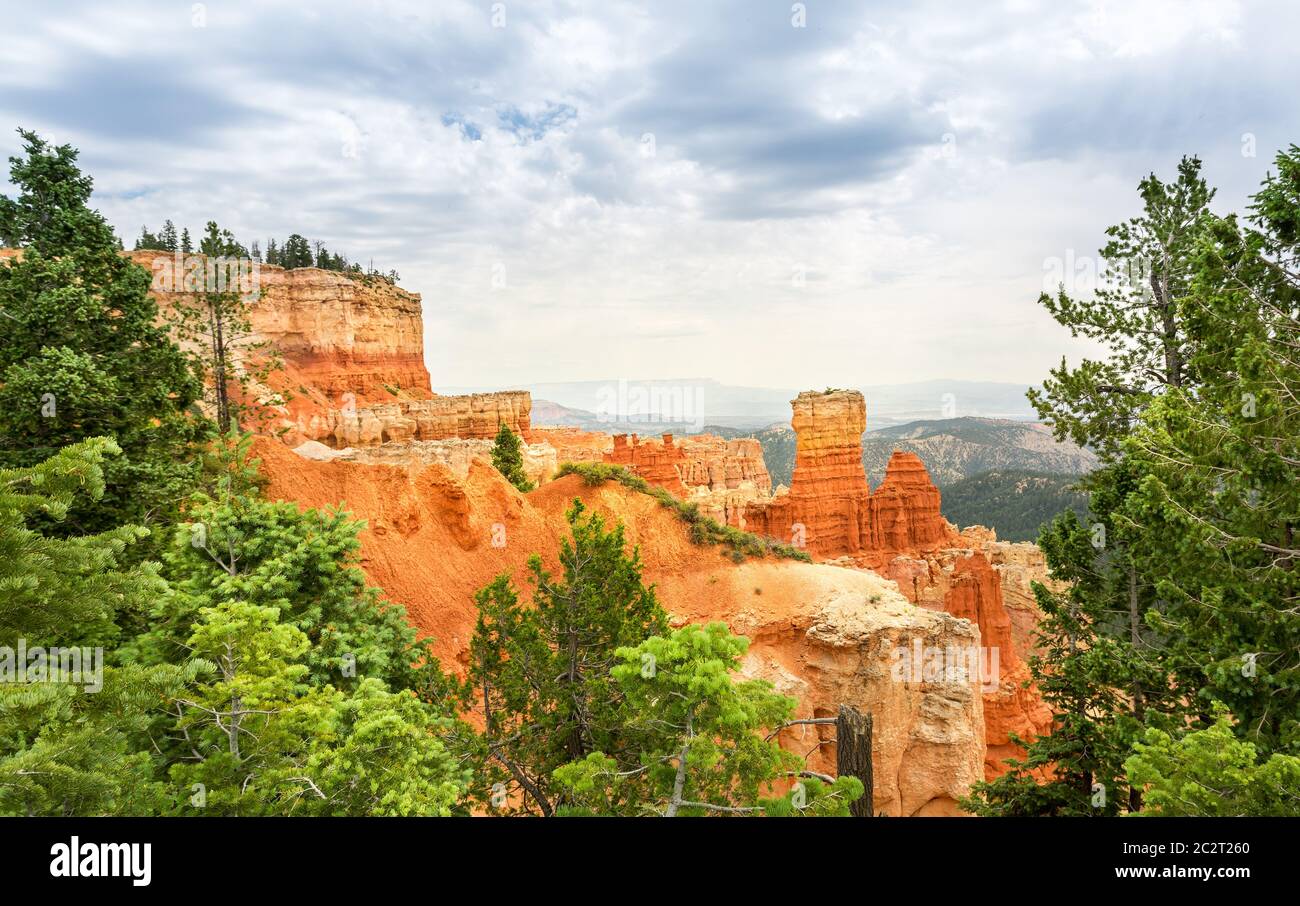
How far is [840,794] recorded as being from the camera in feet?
22.9

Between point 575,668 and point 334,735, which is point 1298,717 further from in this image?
point 334,735

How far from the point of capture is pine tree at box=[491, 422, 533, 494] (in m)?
37.6

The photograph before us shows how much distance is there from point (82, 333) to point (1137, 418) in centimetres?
2284

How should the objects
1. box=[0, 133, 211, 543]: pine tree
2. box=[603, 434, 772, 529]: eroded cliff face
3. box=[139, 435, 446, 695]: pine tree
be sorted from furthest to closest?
box=[603, 434, 772, 529]: eroded cliff face → box=[0, 133, 211, 543]: pine tree → box=[139, 435, 446, 695]: pine tree

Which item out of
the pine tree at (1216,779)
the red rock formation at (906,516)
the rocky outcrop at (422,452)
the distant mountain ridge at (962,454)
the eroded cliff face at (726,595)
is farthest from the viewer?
the distant mountain ridge at (962,454)

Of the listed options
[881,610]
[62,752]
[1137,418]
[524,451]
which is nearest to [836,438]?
[524,451]

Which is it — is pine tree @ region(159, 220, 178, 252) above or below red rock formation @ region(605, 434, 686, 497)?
above

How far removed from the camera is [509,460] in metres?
39.9

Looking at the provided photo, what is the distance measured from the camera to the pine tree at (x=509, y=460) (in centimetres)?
3762

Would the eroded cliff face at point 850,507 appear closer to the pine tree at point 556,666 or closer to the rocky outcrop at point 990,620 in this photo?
the rocky outcrop at point 990,620

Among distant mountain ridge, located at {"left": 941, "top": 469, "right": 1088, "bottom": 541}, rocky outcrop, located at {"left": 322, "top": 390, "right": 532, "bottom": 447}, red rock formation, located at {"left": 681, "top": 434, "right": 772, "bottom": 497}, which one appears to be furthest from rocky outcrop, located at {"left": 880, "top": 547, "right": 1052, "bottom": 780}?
distant mountain ridge, located at {"left": 941, "top": 469, "right": 1088, "bottom": 541}

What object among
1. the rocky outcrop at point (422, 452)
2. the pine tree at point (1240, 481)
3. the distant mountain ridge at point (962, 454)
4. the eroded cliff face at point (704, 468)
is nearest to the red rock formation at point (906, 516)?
the eroded cliff face at point (704, 468)

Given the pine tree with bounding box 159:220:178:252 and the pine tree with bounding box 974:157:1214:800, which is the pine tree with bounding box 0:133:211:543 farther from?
the pine tree with bounding box 159:220:178:252

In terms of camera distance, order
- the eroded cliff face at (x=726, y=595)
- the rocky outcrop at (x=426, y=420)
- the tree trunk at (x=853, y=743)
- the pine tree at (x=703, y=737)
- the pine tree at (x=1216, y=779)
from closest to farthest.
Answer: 1. the pine tree at (x=1216, y=779)
2. the pine tree at (x=703, y=737)
3. the tree trunk at (x=853, y=743)
4. the eroded cliff face at (x=726, y=595)
5. the rocky outcrop at (x=426, y=420)
